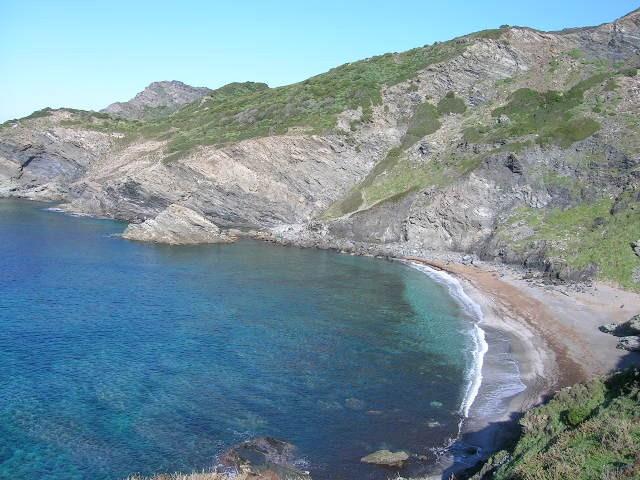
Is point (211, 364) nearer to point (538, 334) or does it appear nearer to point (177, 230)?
point (538, 334)

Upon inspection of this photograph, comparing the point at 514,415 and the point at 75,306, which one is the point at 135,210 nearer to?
the point at 75,306

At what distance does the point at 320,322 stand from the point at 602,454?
1163 inches

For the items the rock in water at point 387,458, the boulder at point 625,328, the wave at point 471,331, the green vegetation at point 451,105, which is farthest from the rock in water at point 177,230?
the rock in water at point 387,458

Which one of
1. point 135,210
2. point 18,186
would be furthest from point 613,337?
point 18,186

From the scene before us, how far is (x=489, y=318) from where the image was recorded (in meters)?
44.5

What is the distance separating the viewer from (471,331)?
4141 centimetres

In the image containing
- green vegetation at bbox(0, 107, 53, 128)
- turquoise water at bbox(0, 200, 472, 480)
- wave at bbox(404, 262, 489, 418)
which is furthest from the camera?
green vegetation at bbox(0, 107, 53, 128)

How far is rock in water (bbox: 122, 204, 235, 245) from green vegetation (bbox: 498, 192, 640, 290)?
38.5m

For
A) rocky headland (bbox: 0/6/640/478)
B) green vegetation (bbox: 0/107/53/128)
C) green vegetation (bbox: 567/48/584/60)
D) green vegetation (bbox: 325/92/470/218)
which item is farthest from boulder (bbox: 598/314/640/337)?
green vegetation (bbox: 0/107/53/128)

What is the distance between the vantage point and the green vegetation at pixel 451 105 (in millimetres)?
90312

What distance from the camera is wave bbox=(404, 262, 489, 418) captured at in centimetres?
3039

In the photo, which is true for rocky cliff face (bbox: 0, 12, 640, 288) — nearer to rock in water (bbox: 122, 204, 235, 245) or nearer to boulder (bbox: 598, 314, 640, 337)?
rock in water (bbox: 122, 204, 235, 245)

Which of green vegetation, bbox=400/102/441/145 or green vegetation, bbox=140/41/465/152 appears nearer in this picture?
green vegetation, bbox=400/102/441/145

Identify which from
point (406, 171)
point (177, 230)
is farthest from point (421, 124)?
point (177, 230)
